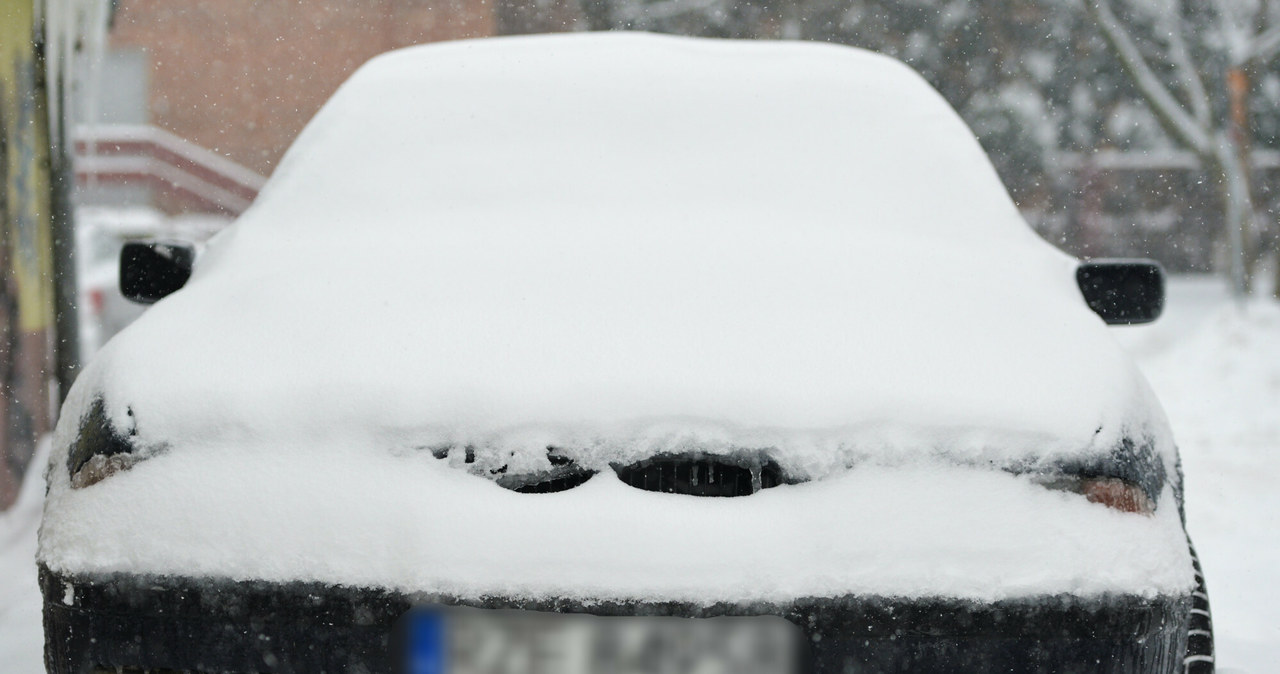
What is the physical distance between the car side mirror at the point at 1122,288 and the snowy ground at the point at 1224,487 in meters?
1.03

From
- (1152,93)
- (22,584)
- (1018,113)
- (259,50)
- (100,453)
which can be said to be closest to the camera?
(100,453)

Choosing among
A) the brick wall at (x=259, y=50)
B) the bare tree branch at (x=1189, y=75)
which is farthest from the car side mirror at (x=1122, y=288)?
the bare tree branch at (x=1189, y=75)

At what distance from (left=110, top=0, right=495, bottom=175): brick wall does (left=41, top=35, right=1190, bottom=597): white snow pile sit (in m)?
14.2

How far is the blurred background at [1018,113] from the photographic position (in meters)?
12.1

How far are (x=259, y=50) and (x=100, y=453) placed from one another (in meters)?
19.7

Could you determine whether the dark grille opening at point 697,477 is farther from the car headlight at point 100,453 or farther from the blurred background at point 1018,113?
the blurred background at point 1018,113

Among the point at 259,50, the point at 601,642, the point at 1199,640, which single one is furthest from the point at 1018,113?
the point at 601,642

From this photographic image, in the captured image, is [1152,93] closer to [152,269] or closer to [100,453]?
[152,269]

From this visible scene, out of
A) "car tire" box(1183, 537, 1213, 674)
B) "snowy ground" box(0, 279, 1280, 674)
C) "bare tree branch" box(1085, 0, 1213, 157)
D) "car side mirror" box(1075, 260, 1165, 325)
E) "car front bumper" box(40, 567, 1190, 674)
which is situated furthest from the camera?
"bare tree branch" box(1085, 0, 1213, 157)

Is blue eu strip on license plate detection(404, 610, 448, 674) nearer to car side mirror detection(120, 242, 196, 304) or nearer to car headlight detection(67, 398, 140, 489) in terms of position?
car headlight detection(67, 398, 140, 489)

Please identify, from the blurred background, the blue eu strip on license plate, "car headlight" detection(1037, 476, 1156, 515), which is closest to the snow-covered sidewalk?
the blue eu strip on license plate

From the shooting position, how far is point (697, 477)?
1.69 meters

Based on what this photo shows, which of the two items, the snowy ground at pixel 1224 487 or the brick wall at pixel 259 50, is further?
the brick wall at pixel 259 50

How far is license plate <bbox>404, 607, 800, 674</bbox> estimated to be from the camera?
5.27 ft
